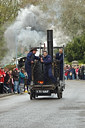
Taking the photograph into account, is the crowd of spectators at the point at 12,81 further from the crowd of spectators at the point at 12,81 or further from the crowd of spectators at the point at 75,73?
the crowd of spectators at the point at 75,73

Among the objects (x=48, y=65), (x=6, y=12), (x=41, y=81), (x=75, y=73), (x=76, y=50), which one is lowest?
(x=75, y=73)

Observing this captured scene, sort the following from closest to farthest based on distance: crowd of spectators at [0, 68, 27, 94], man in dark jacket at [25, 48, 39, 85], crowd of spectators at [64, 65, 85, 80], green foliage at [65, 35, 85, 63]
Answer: man in dark jacket at [25, 48, 39, 85] → crowd of spectators at [0, 68, 27, 94] → crowd of spectators at [64, 65, 85, 80] → green foliage at [65, 35, 85, 63]

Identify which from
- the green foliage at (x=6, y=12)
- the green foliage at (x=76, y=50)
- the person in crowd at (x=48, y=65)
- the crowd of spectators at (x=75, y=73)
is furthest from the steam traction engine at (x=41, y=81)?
the green foliage at (x=76, y=50)

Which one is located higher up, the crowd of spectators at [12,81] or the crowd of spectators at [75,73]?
the crowd of spectators at [12,81]

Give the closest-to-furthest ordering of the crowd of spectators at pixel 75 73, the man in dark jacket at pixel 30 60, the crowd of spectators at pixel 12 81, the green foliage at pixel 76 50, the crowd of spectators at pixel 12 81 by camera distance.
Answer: the man in dark jacket at pixel 30 60 → the crowd of spectators at pixel 12 81 → the crowd of spectators at pixel 12 81 → the crowd of spectators at pixel 75 73 → the green foliage at pixel 76 50

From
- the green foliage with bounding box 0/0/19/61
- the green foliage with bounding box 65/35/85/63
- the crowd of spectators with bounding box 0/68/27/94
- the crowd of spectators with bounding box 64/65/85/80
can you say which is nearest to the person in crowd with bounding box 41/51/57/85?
the crowd of spectators with bounding box 0/68/27/94

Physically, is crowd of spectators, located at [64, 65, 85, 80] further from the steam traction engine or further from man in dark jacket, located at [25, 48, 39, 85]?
man in dark jacket, located at [25, 48, 39, 85]

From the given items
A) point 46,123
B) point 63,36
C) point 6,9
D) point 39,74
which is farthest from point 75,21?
point 46,123

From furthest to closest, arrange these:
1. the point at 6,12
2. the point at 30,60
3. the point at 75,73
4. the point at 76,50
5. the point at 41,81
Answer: the point at 76,50
the point at 6,12
the point at 75,73
the point at 41,81
the point at 30,60

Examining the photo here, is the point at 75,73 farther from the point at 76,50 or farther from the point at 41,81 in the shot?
the point at 41,81

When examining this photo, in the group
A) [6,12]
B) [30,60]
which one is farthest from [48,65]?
[6,12]

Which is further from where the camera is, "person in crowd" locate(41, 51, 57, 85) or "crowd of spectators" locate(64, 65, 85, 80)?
"crowd of spectators" locate(64, 65, 85, 80)

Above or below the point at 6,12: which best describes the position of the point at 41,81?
below

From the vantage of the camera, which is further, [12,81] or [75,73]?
[75,73]
